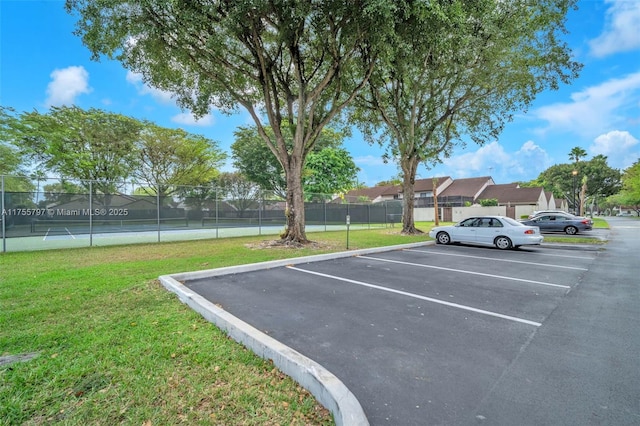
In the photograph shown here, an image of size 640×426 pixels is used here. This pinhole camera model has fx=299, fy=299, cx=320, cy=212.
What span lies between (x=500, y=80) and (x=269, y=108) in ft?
37.1

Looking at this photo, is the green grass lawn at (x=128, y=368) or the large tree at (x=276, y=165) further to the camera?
the large tree at (x=276, y=165)

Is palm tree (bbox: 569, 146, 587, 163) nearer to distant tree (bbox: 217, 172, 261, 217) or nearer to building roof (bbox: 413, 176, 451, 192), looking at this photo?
building roof (bbox: 413, 176, 451, 192)

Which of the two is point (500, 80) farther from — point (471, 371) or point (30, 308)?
point (30, 308)

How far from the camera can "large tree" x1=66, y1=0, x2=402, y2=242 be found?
28.2 feet

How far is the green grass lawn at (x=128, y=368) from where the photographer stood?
2.18 m

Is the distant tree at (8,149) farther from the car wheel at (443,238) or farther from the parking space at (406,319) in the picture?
the car wheel at (443,238)

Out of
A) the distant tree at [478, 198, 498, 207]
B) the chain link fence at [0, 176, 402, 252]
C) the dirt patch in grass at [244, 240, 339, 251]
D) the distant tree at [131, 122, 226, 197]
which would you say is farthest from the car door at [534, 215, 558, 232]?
the distant tree at [131, 122, 226, 197]

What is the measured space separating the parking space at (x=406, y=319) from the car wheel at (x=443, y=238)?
4912mm

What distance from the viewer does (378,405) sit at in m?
2.32

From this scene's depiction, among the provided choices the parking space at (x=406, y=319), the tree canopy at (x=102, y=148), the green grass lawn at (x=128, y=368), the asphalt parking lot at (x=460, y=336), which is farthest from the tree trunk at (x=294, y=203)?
the tree canopy at (x=102, y=148)

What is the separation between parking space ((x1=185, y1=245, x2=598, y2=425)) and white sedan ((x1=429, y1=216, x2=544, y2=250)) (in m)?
3.22

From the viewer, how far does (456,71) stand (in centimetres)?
1453

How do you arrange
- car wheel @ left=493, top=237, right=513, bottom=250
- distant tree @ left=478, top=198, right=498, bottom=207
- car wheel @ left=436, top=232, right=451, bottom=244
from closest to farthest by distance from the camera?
car wheel @ left=493, top=237, right=513, bottom=250
car wheel @ left=436, top=232, right=451, bottom=244
distant tree @ left=478, top=198, right=498, bottom=207

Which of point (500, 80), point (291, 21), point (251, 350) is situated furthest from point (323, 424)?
point (500, 80)
